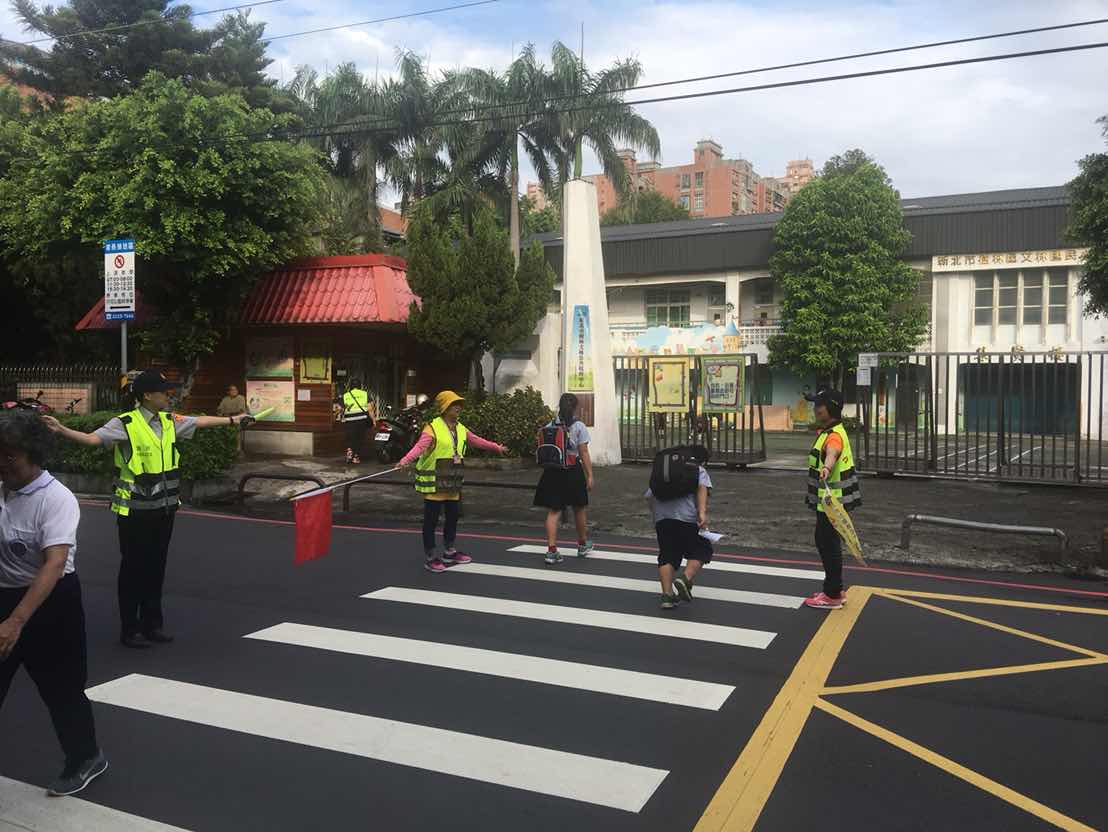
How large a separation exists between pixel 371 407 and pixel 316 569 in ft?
40.0

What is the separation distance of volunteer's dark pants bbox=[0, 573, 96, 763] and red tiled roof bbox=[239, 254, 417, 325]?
15.0 m

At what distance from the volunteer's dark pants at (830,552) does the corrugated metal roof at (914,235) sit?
25.2 metres

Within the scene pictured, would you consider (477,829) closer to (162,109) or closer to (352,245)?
(162,109)

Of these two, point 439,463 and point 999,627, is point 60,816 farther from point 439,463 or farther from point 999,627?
point 999,627

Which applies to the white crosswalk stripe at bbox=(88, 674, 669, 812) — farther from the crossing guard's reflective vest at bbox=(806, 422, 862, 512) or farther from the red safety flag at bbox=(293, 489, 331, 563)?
the crossing guard's reflective vest at bbox=(806, 422, 862, 512)

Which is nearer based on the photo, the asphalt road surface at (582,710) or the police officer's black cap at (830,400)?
the asphalt road surface at (582,710)

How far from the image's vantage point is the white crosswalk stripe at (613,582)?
805 centimetres

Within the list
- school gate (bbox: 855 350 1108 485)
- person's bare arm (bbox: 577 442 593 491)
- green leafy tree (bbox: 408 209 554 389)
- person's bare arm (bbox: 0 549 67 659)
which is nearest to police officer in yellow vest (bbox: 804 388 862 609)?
person's bare arm (bbox: 577 442 593 491)

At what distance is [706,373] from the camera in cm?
1919

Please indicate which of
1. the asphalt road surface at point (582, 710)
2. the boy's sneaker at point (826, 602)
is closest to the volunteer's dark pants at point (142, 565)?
the asphalt road surface at point (582, 710)

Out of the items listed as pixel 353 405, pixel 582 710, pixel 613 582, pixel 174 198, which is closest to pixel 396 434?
pixel 353 405

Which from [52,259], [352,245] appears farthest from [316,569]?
[352,245]

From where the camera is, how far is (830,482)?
25.1 feet

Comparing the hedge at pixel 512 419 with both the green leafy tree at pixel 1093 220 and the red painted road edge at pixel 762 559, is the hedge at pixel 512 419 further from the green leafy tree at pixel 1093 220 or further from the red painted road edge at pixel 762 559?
the green leafy tree at pixel 1093 220
